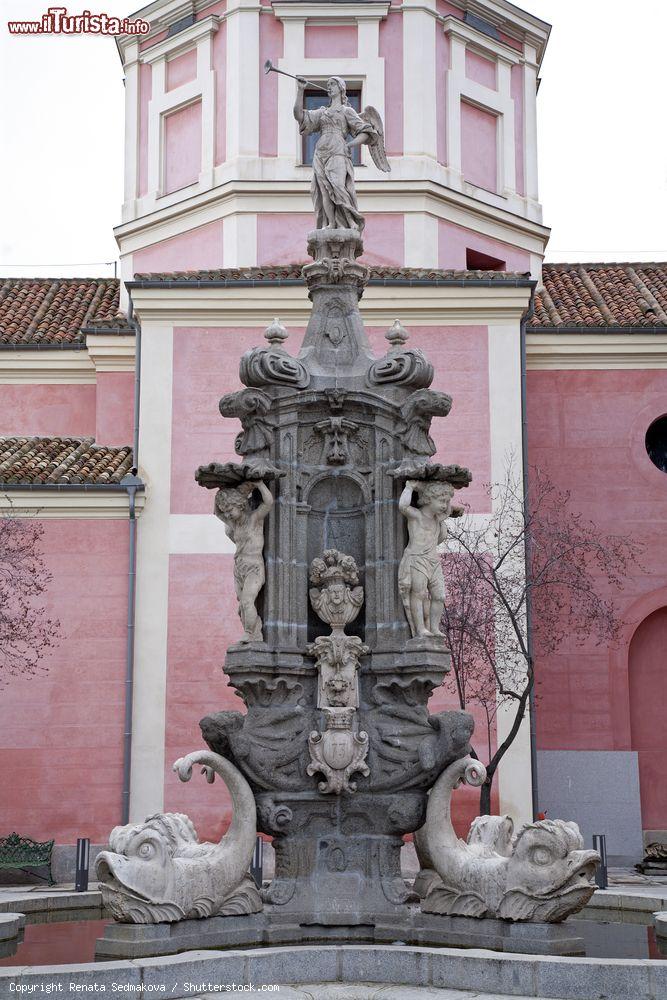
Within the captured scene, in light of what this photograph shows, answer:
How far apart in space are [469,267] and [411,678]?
18.3 meters

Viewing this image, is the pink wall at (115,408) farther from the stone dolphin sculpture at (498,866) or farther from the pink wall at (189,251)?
the stone dolphin sculpture at (498,866)

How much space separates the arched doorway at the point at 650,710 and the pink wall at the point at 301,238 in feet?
26.9

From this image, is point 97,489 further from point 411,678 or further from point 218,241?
point 411,678

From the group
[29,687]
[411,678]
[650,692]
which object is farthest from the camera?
[650,692]

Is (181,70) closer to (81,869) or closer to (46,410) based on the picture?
(46,410)

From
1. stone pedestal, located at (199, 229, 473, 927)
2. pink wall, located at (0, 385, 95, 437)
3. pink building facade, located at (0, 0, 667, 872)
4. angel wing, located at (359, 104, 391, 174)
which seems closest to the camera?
stone pedestal, located at (199, 229, 473, 927)

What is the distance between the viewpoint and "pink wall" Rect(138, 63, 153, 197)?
28.7 meters

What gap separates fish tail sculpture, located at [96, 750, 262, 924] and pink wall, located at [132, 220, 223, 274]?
58.8ft

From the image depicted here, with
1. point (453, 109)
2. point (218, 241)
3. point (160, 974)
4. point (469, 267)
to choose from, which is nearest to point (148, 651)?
point (218, 241)

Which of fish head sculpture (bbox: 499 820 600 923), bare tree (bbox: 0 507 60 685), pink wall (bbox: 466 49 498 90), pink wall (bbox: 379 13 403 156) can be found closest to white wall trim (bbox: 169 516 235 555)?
bare tree (bbox: 0 507 60 685)

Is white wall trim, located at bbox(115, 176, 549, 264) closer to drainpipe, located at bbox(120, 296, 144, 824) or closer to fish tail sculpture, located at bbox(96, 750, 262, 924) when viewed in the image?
drainpipe, located at bbox(120, 296, 144, 824)

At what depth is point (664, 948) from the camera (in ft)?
33.7

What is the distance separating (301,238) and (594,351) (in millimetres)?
5845

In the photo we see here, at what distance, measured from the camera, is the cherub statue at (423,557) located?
11070 mm
